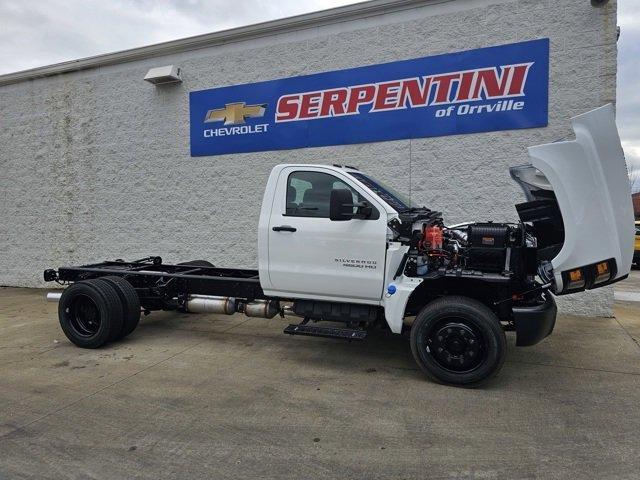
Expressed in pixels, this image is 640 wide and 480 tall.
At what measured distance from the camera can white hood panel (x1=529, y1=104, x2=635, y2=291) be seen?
4121mm

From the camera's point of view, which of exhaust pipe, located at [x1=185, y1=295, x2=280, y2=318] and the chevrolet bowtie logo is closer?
exhaust pipe, located at [x1=185, y1=295, x2=280, y2=318]

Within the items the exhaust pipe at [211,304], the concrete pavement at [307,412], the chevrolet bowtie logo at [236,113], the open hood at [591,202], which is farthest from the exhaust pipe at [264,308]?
the chevrolet bowtie logo at [236,113]

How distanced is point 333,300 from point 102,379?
255 centimetres

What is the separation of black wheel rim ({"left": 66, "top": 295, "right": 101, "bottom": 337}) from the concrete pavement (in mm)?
306

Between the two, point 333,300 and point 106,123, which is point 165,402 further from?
point 106,123

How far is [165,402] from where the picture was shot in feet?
13.8

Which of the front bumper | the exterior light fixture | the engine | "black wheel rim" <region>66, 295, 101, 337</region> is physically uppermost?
the exterior light fixture

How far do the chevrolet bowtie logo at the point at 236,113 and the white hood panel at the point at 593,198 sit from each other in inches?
253

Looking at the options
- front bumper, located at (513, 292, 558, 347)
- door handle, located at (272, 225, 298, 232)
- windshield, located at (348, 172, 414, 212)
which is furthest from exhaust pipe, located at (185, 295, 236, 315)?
front bumper, located at (513, 292, 558, 347)

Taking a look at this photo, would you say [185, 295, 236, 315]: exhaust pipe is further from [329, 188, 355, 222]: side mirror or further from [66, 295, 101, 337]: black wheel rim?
[329, 188, 355, 222]: side mirror

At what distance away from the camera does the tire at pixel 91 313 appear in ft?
18.9

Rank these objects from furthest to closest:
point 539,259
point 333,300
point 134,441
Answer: point 333,300, point 539,259, point 134,441

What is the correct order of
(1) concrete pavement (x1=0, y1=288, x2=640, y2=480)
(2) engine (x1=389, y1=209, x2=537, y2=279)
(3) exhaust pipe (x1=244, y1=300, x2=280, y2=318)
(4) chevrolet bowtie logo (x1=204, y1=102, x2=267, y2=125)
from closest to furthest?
(1) concrete pavement (x1=0, y1=288, x2=640, y2=480)
(2) engine (x1=389, y1=209, x2=537, y2=279)
(3) exhaust pipe (x1=244, y1=300, x2=280, y2=318)
(4) chevrolet bowtie logo (x1=204, y1=102, x2=267, y2=125)

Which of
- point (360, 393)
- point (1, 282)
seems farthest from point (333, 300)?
point (1, 282)
